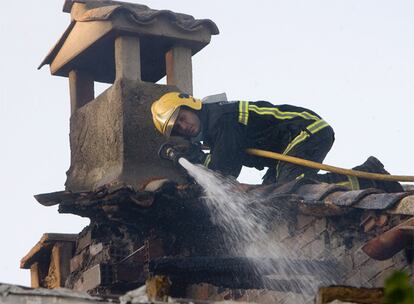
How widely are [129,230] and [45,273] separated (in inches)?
→ 81.9

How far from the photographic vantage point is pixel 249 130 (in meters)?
13.0

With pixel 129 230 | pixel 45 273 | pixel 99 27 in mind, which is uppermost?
pixel 99 27

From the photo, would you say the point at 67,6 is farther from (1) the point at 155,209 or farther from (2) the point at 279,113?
(1) the point at 155,209

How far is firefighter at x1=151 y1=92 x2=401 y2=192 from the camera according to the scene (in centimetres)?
1269

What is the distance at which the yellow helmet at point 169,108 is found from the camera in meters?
12.7

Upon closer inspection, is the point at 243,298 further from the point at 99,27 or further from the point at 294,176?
the point at 99,27

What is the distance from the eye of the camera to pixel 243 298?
1246cm

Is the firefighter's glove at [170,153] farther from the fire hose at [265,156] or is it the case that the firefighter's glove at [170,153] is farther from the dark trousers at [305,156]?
the dark trousers at [305,156]

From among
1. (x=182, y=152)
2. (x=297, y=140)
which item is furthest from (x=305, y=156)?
(x=182, y=152)

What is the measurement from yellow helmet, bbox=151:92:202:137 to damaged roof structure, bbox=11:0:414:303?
0.53m

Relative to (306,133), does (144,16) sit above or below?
above

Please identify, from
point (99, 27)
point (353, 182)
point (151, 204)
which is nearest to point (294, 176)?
point (353, 182)

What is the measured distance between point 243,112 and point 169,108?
28.1 inches

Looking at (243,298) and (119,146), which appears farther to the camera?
(119,146)
